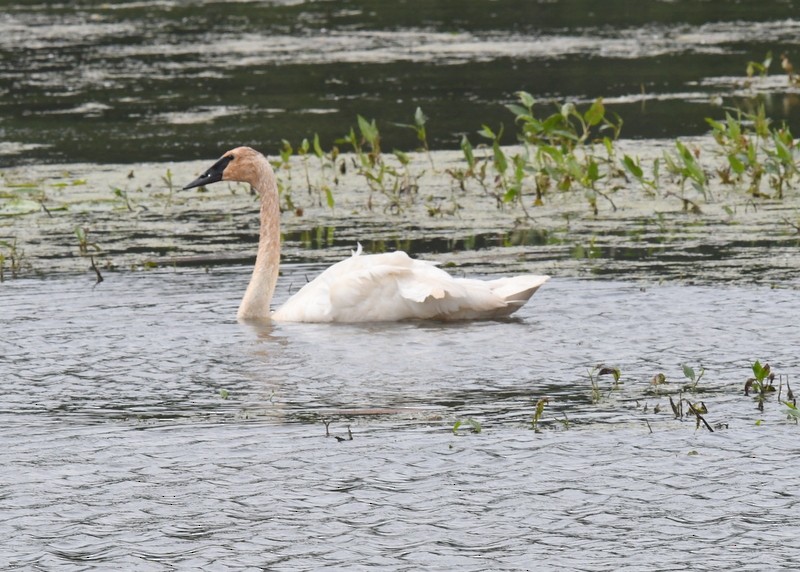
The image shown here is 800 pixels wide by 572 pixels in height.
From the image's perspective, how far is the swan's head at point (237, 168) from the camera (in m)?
10.1

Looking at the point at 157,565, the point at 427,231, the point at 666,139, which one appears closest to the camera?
the point at 157,565

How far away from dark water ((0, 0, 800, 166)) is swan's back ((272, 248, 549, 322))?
22.2ft

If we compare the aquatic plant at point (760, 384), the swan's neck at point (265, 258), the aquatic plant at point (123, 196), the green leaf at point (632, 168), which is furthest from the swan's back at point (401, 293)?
the aquatic plant at point (123, 196)

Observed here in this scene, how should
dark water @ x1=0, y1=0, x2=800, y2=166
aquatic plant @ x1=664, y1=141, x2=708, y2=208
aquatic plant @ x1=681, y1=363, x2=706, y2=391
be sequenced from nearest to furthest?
aquatic plant @ x1=681, y1=363, x2=706, y2=391 → aquatic plant @ x1=664, y1=141, x2=708, y2=208 → dark water @ x1=0, y1=0, x2=800, y2=166

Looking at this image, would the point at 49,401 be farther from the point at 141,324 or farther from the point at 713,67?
the point at 713,67

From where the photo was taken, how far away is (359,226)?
1178 cm

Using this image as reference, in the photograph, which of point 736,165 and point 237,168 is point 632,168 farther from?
point 237,168

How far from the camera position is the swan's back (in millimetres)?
8695

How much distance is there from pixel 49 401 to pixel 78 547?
2.01m

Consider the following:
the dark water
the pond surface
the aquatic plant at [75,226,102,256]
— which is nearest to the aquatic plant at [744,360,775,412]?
the pond surface

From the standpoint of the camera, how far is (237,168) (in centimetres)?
1021

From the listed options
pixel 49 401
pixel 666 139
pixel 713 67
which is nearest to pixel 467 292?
pixel 49 401

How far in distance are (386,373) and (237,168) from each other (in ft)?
10.1

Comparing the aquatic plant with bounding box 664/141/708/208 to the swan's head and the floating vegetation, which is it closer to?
the swan's head
